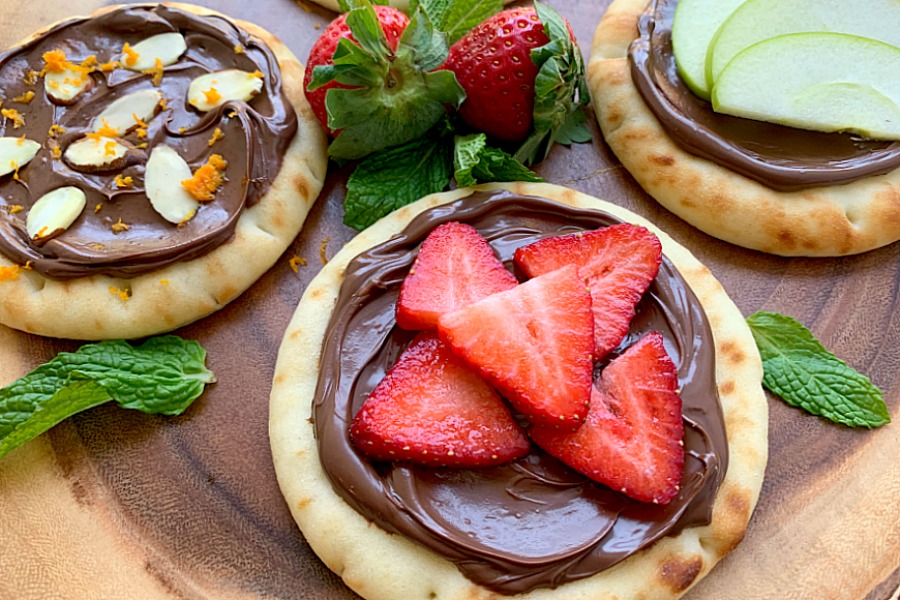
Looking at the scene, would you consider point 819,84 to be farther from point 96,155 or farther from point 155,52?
point 96,155

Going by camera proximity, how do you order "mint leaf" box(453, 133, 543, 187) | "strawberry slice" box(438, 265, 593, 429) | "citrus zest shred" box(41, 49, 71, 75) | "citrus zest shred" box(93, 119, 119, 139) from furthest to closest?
"citrus zest shred" box(41, 49, 71, 75)
"citrus zest shred" box(93, 119, 119, 139)
"mint leaf" box(453, 133, 543, 187)
"strawberry slice" box(438, 265, 593, 429)

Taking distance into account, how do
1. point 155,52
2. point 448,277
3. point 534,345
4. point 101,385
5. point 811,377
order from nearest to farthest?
point 534,345 < point 448,277 < point 101,385 < point 811,377 < point 155,52

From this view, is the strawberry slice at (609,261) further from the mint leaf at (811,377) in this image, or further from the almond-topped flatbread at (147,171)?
the almond-topped flatbread at (147,171)

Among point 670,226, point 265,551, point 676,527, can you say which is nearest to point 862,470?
point 676,527

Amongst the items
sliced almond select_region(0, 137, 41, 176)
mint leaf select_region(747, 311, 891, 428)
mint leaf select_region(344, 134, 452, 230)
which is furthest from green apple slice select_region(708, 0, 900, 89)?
sliced almond select_region(0, 137, 41, 176)

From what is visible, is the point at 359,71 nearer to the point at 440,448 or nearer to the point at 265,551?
the point at 440,448

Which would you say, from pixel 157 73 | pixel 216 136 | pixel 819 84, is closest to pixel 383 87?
pixel 216 136

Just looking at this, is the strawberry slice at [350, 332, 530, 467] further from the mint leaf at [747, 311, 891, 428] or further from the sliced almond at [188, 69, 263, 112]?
the sliced almond at [188, 69, 263, 112]
